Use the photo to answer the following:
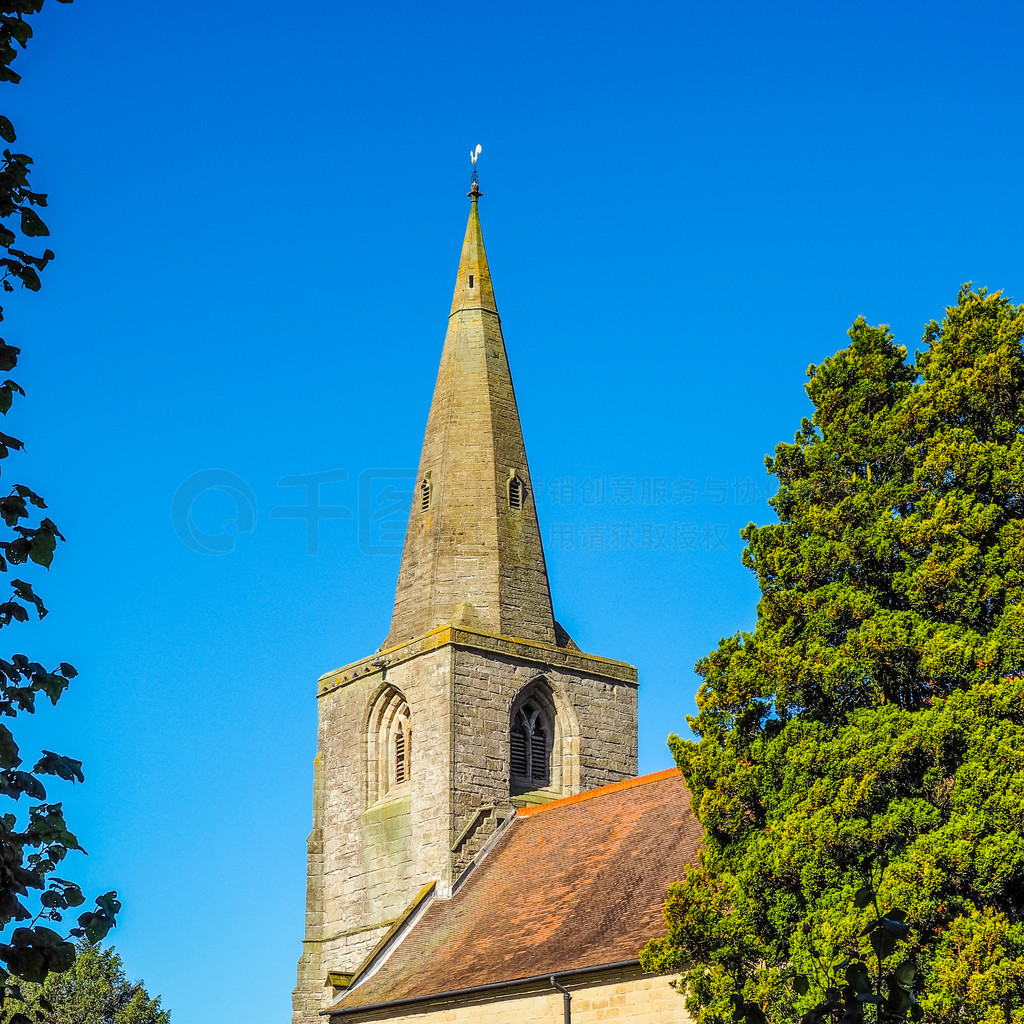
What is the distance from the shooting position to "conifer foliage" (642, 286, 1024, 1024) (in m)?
12.3

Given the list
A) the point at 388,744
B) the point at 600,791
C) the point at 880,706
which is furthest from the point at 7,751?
the point at 388,744

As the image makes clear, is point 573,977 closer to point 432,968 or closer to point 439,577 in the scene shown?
point 432,968

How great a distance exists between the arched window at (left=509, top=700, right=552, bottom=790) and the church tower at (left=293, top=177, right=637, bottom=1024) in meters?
0.03

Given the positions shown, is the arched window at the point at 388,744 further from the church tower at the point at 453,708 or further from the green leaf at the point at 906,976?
the green leaf at the point at 906,976

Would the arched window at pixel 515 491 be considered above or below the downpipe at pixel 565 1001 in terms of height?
above

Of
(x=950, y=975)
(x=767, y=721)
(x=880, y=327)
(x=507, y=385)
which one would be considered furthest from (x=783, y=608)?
(x=507, y=385)

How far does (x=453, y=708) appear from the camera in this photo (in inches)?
1039

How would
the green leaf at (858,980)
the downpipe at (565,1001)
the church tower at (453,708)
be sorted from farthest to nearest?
the church tower at (453,708), the downpipe at (565,1001), the green leaf at (858,980)

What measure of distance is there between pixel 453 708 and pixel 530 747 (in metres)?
2.23

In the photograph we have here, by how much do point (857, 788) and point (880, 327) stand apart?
513 cm

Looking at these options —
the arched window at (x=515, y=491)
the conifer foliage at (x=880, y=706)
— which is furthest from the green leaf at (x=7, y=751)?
the arched window at (x=515, y=491)

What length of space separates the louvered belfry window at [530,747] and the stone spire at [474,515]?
160 centimetres

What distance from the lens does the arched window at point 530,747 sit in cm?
2758

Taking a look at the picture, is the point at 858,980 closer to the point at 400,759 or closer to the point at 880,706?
the point at 880,706
